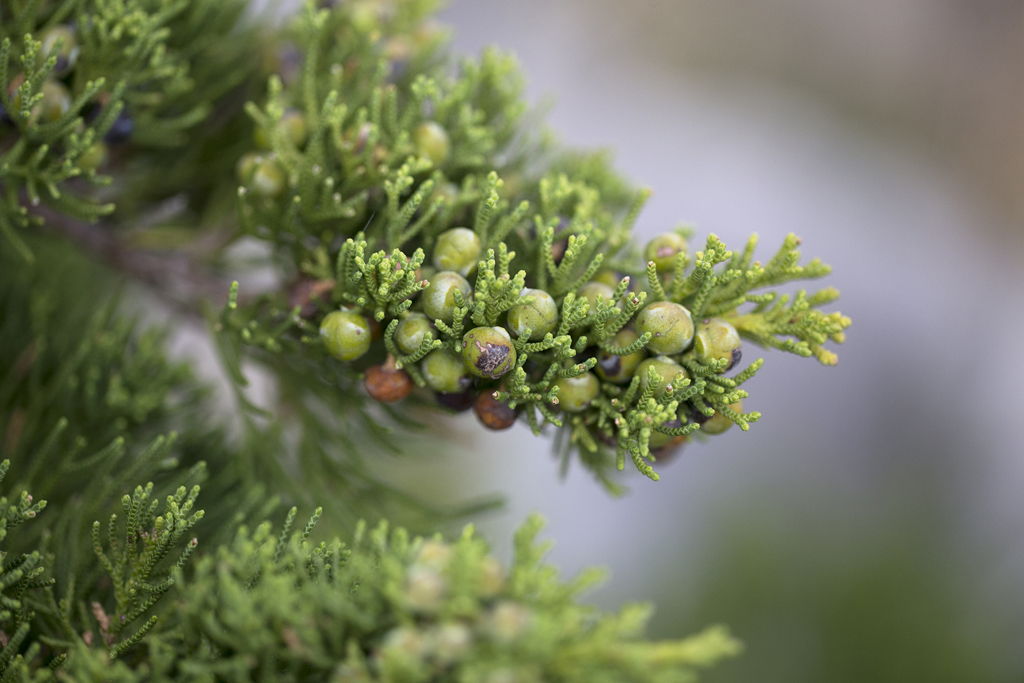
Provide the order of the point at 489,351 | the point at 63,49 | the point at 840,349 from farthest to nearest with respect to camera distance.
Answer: the point at 840,349 < the point at 63,49 < the point at 489,351

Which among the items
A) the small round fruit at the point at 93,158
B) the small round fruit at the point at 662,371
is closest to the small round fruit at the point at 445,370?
the small round fruit at the point at 662,371

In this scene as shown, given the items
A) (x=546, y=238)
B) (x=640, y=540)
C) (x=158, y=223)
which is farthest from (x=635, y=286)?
(x=640, y=540)

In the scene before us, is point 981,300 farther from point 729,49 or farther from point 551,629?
point 551,629

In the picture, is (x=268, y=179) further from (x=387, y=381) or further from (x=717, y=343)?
(x=717, y=343)

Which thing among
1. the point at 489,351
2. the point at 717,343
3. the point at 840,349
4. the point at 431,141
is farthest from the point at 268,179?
the point at 840,349

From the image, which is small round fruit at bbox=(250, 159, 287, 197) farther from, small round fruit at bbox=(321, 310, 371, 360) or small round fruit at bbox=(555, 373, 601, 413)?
small round fruit at bbox=(555, 373, 601, 413)

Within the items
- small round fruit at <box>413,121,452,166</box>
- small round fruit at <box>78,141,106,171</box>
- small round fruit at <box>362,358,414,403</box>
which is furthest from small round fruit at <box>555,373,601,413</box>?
small round fruit at <box>78,141,106,171</box>
